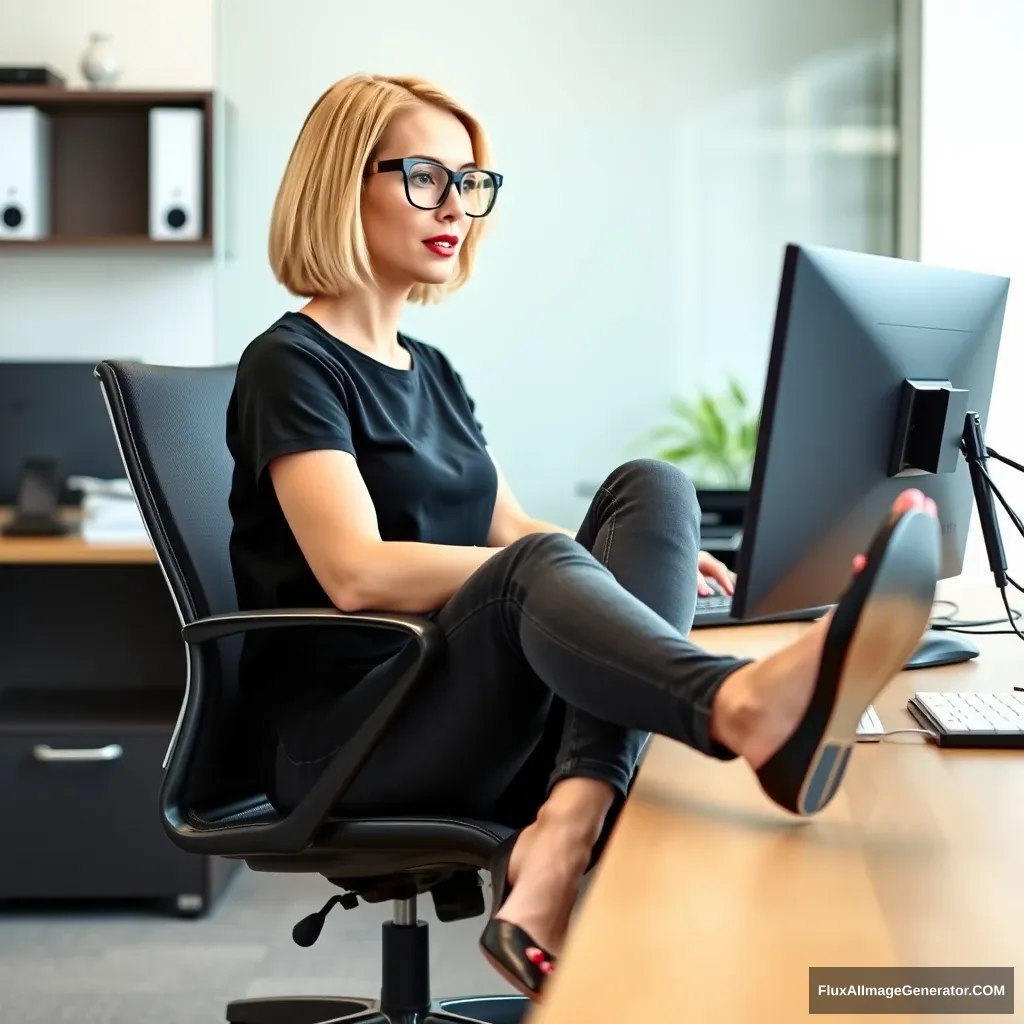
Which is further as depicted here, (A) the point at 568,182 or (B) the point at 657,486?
(A) the point at 568,182

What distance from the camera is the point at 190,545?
1.69 m

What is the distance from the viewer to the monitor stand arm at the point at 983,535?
1394 mm

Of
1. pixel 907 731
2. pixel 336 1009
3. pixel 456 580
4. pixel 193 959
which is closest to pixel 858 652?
pixel 907 731

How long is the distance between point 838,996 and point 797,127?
3.02 m

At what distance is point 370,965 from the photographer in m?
2.49

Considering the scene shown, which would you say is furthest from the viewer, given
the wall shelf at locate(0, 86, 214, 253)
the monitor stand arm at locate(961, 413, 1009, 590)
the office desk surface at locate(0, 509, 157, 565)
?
the wall shelf at locate(0, 86, 214, 253)

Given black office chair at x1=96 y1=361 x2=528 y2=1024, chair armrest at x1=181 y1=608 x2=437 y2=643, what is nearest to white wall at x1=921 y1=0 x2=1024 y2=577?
black office chair at x1=96 y1=361 x2=528 y2=1024

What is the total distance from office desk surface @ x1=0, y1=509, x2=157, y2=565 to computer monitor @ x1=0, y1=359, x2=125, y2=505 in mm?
592

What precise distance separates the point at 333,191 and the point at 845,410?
0.82 m

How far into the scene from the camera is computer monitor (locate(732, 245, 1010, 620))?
45.5 inches

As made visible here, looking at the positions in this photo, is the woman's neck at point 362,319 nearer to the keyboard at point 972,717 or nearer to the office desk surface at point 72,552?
the keyboard at point 972,717

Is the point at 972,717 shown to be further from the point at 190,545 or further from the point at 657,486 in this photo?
the point at 190,545

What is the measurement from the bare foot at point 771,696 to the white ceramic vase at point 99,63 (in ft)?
9.03

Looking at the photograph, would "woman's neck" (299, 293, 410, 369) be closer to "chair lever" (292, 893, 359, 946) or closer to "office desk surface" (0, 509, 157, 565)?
"chair lever" (292, 893, 359, 946)
